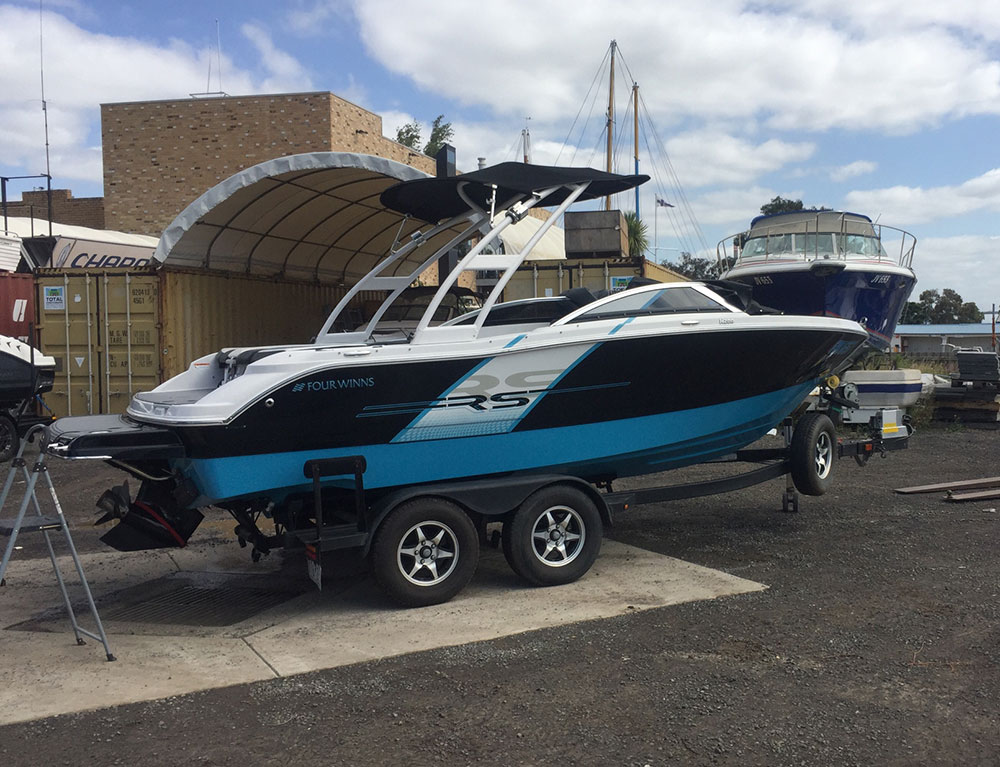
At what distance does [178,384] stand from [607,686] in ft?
12.6

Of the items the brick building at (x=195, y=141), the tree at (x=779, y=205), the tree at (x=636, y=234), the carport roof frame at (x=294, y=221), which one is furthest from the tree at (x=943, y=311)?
the carport roof frame at (x=294, y=221)

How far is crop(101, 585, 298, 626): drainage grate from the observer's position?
5672 mm

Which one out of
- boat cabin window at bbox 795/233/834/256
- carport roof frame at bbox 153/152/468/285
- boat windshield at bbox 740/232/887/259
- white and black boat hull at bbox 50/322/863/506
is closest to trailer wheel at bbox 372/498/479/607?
white and black boat hull at bbox 50/322/863/506

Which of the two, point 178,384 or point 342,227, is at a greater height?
point 342,227

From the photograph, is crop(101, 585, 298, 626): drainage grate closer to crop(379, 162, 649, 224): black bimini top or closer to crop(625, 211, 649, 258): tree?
crop(379, 162, 649, 224): black bimini top

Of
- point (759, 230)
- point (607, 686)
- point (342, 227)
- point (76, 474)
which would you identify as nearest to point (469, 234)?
point (607, 686)

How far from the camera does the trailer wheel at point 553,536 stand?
5.89 metres

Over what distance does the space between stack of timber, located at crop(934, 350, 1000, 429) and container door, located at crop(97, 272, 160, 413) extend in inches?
517

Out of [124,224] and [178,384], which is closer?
[178,384]

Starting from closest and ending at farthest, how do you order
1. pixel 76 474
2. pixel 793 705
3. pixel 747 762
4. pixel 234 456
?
pixel 747 762, pixel 793 705, pixel 234 456, pixel 76 474

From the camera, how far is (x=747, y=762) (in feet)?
11.7

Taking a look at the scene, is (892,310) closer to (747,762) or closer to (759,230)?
(759,230)

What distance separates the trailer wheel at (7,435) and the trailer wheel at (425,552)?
8.33m

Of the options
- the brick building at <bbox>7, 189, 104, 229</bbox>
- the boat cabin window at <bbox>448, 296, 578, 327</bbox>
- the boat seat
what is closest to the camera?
the boat seat
